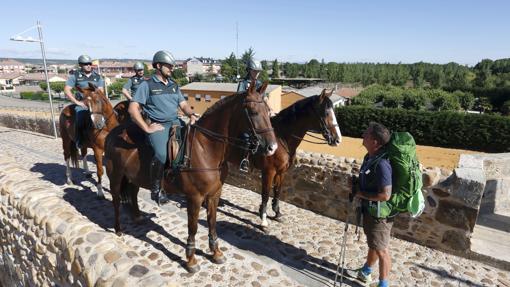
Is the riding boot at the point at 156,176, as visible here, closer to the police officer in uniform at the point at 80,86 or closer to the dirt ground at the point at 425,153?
the police officer in uniform at the point at 80,86

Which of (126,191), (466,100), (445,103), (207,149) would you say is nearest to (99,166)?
(126,191)

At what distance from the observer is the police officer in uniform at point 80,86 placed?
24.3 feet

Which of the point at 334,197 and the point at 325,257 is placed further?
the point at 334,197

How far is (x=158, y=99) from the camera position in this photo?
4566 millimetres

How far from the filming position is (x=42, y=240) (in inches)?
151

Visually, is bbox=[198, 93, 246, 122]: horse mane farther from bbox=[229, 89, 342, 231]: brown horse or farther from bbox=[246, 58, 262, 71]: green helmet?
bbox=[246, 58, 262, 71]: green helmet

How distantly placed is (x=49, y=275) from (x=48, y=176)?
6.19 m

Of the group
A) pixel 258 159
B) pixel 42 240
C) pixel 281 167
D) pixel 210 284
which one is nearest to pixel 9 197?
pixel 42 240

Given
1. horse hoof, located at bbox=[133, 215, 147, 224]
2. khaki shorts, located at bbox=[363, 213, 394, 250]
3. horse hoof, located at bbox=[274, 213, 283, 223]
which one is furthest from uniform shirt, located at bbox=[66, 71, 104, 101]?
khaki shorts, located at bbox=[363, 213, 394, 250]

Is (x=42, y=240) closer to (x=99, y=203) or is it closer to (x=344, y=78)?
(x=99, y=203)

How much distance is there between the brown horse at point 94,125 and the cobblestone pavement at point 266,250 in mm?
1168

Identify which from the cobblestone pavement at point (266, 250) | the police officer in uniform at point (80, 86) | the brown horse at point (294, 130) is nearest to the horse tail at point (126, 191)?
the cobblestone pavement at point (266, 250)

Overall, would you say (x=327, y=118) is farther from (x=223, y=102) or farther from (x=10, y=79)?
(x=10, y=79)

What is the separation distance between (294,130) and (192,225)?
2.70m
